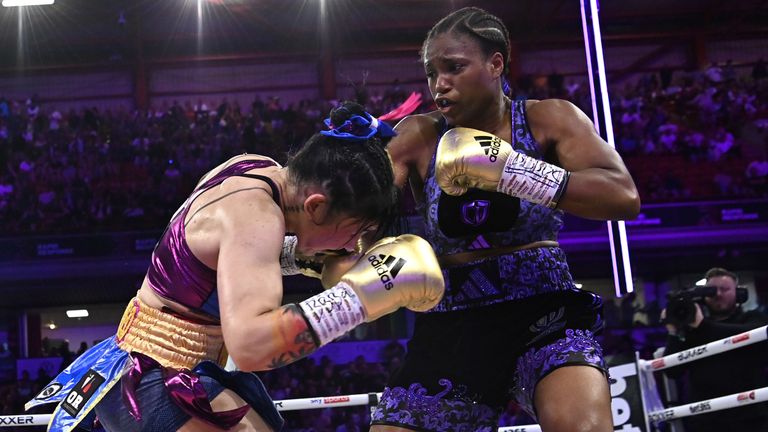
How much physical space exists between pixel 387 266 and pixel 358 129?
0.29 meters

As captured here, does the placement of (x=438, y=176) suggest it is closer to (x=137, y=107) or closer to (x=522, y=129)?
(x=522, y=129)

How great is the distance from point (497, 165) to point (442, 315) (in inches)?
16.0

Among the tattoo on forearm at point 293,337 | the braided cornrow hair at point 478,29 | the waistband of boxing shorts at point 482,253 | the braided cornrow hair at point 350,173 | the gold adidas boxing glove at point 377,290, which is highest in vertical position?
the braided cornrow hair at point 478,29

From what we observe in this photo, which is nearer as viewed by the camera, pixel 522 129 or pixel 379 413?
pixel 379 413

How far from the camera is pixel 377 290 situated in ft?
5.30

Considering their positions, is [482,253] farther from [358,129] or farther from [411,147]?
[358,129]

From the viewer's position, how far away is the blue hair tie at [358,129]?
1.68 m

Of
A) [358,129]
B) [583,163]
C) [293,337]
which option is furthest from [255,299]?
[583,163]

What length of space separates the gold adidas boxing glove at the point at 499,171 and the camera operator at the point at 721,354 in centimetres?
232

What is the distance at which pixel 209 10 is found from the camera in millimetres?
14078

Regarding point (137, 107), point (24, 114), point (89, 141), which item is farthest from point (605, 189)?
point (137, 107)

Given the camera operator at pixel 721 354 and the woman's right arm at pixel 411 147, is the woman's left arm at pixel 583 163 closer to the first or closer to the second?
the woman's right arm at pixel 411 147

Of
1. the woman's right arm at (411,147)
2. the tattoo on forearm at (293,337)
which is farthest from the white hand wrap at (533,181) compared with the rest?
the tattoo on forearm at (293,337)

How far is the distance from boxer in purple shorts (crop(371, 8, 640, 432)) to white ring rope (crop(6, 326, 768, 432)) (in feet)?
4.44
